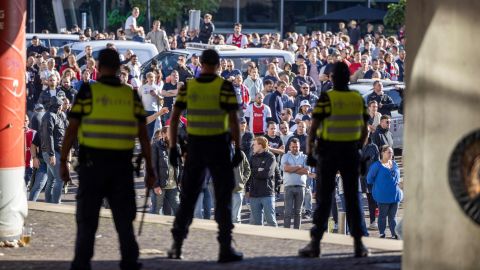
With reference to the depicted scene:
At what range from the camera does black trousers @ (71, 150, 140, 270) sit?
1055 centimetres

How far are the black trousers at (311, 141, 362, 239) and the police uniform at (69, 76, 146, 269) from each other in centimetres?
200

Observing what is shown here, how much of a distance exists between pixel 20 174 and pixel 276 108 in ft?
45.6

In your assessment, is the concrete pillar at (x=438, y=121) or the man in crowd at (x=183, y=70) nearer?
the concrete pillar at (x=438, y=121)

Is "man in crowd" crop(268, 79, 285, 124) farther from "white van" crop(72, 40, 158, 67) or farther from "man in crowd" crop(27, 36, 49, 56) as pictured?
"man in crowd" crop(27, 36, 49, 56)

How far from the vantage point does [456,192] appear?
9.76 m

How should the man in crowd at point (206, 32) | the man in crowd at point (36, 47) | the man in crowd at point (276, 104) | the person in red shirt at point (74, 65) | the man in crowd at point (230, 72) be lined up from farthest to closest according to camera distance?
the man in crowd at point (206, 32) < the man in crowd at point (36, 47) < the person in red shirt at point (74, 65) < the man in crowd at point (230, 72) < the man in crowd at point (276, 104)

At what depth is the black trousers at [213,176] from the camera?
1152cm

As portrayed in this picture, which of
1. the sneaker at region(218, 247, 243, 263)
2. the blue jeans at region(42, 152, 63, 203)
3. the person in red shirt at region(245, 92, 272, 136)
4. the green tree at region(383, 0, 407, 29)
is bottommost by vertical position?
the blue jeans at region(42, 152, 63, 203)

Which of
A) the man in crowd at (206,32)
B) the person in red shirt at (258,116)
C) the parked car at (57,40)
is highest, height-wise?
the man in crowd at (206,32)

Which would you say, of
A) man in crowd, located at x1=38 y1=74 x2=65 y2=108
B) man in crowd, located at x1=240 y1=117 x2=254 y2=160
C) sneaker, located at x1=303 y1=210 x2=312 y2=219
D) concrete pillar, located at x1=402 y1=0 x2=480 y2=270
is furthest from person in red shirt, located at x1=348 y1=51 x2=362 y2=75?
concrete pillar, located at x1=402 y1=0 x2=480 y2=270

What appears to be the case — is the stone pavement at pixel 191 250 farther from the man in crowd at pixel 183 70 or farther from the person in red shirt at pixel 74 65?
the person in red shirt at pixel 74 65

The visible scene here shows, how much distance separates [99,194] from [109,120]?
0.56m

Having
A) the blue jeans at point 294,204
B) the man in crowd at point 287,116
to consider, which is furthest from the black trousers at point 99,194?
the man in crowd at point 287,116

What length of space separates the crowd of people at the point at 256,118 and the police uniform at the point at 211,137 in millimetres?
3096
